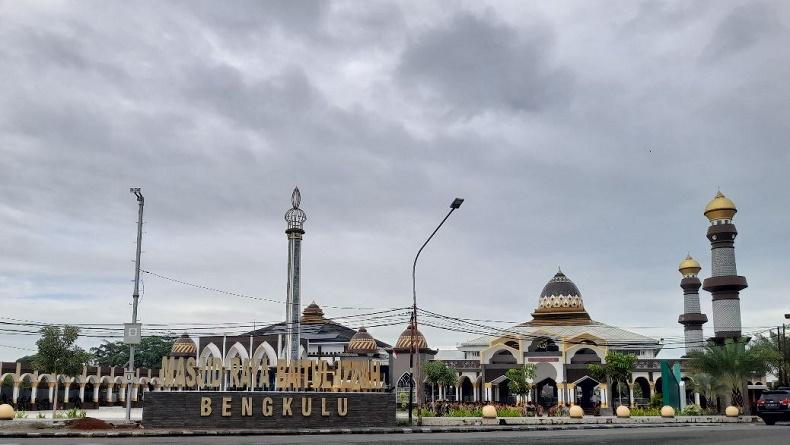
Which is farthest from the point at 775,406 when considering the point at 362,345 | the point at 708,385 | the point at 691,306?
the point at 691,306

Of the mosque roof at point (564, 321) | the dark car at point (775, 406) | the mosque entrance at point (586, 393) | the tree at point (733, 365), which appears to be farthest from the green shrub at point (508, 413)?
the mosque roof at point (564, 321)

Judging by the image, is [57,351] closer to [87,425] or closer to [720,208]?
[87,425]

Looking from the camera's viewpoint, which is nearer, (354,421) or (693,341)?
(354,421)

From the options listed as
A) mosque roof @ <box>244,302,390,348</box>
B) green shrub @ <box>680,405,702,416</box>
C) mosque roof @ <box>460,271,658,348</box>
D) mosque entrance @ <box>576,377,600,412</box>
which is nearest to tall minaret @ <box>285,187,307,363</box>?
mosque roof @ <box>244,302,390,348</box>

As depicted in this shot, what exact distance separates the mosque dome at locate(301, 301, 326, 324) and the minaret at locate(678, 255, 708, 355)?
4535cm

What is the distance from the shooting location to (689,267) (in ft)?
301

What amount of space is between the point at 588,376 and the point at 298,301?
96.3 ft

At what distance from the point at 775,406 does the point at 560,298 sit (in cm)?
5147

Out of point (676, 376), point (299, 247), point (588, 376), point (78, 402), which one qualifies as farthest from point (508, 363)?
point (78, 402)

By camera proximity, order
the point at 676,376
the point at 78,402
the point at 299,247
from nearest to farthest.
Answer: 1. the point at 676,376
2. the point at 78,402
3. the point at 299,247

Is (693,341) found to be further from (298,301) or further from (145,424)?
(145,424)

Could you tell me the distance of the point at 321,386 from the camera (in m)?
34.6

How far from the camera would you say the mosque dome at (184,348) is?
7806 cm

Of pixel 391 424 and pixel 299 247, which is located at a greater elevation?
pixel 299 247
